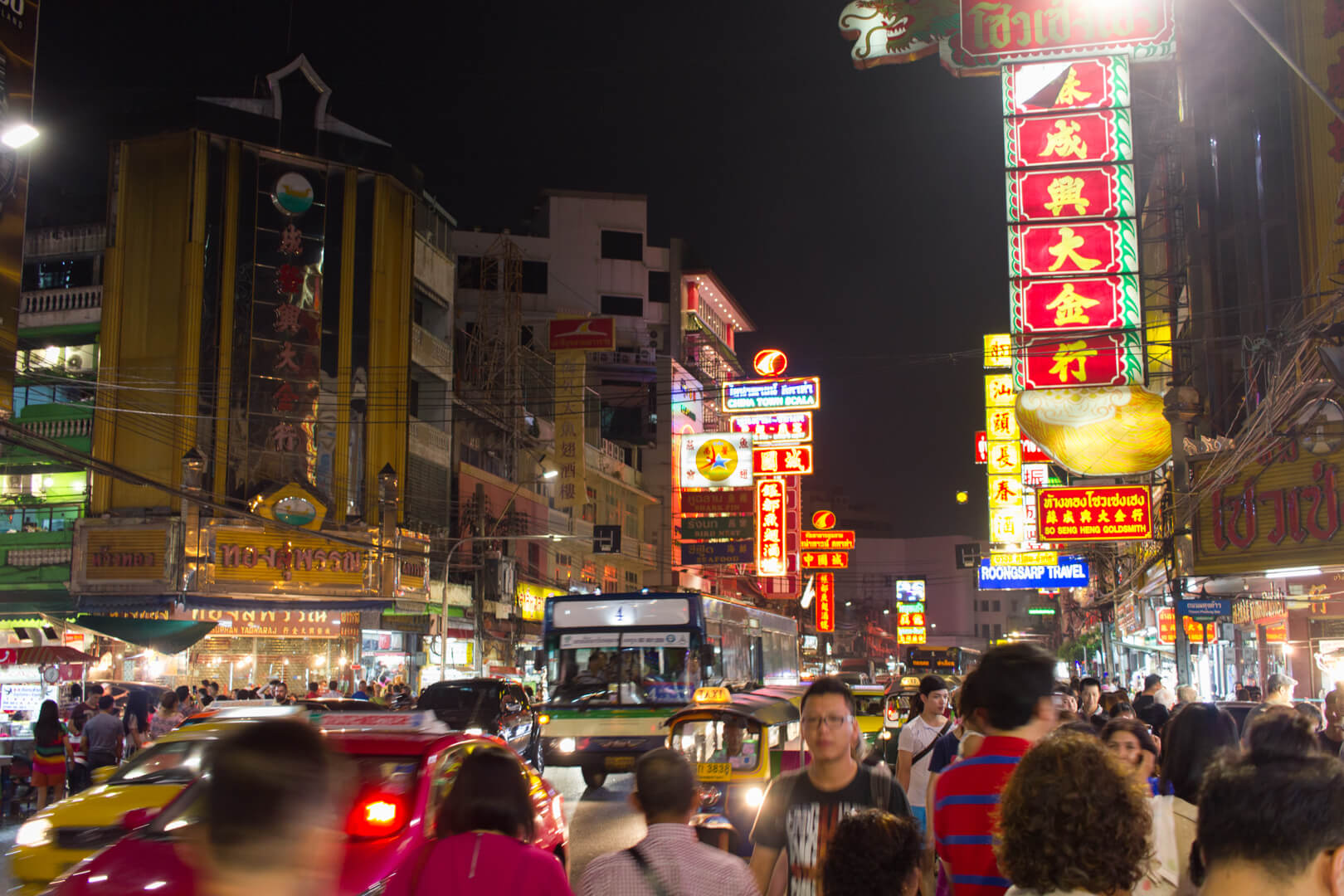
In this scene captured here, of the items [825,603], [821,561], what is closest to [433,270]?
[821,561]

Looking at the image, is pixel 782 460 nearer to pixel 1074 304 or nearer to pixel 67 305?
pixel 67 305

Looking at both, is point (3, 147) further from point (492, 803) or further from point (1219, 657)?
point (1219, 657)

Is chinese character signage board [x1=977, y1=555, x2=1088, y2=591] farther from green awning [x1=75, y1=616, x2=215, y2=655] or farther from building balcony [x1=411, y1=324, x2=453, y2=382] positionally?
green awning [x1=75, y1=616, x2=215, y2=655]

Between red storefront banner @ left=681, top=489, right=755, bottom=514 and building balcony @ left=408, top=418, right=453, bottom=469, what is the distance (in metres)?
12.8

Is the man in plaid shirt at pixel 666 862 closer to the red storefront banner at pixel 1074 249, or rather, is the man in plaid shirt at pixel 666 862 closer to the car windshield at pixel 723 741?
the car windshield at pixel 723 741

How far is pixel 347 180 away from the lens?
3919 centimetres

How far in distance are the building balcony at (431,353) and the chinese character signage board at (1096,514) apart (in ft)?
75.1

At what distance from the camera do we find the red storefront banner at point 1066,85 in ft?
73.2

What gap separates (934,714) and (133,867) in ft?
20.4

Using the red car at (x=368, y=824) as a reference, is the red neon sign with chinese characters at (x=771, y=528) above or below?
above

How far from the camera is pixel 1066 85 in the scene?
22578 millimetres

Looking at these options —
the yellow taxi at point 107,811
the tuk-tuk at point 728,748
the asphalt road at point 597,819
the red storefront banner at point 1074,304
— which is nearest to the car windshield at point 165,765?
the yellow taxi at point 107,811

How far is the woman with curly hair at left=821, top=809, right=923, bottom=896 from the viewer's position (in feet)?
12.6

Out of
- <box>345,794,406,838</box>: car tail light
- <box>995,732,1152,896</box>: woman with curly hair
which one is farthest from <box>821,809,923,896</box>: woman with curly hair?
<box>345,794,406,838</box>: car tail light
